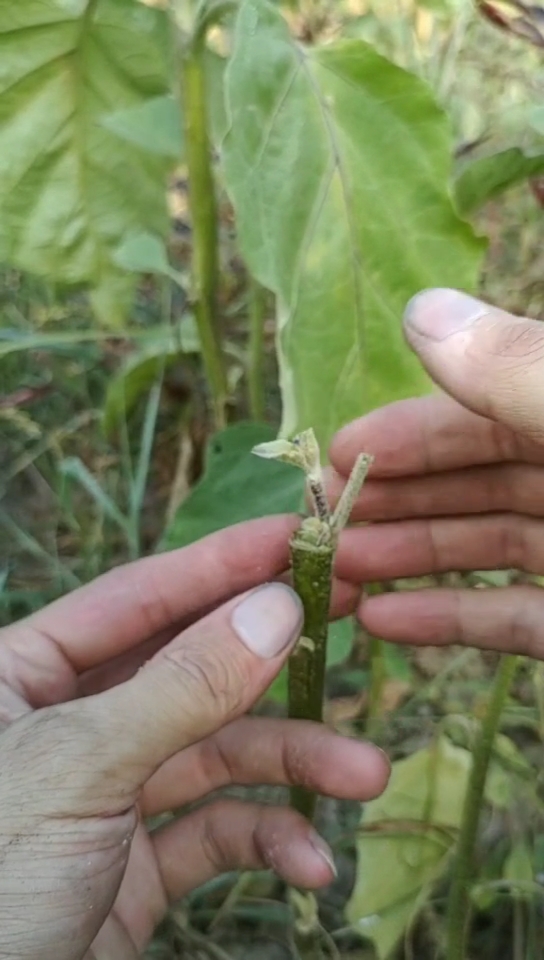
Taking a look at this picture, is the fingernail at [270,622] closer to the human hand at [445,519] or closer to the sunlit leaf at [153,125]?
the human hand at [445,519]

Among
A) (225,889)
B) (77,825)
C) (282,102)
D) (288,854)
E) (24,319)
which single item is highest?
(282,102)

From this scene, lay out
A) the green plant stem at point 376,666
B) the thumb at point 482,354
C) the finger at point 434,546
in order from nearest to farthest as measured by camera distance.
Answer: the thumb at point 482,354 → the finger at point 434,546 → the green plant stem at point 376,666

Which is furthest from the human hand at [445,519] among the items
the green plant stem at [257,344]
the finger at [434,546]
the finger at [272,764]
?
the green plant stem at [257,344]

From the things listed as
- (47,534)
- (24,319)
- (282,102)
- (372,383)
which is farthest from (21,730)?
(24,319)

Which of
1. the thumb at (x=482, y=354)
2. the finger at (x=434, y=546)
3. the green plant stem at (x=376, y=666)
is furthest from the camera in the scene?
the green plant stem at (x=376, y=666)

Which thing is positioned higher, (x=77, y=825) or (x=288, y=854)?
(x=77, y=825)

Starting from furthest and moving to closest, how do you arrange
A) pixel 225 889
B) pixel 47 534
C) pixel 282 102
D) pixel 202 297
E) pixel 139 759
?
pixel 47 534 → pixel 225 889 → pixel 202 297 → pixel 282 102 → pixel 139 759

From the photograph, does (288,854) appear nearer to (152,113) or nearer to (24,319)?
(152,113)

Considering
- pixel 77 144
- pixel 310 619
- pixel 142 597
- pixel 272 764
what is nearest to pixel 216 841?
pixel 272 764

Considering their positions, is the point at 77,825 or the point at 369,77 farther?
the point at 369,77
